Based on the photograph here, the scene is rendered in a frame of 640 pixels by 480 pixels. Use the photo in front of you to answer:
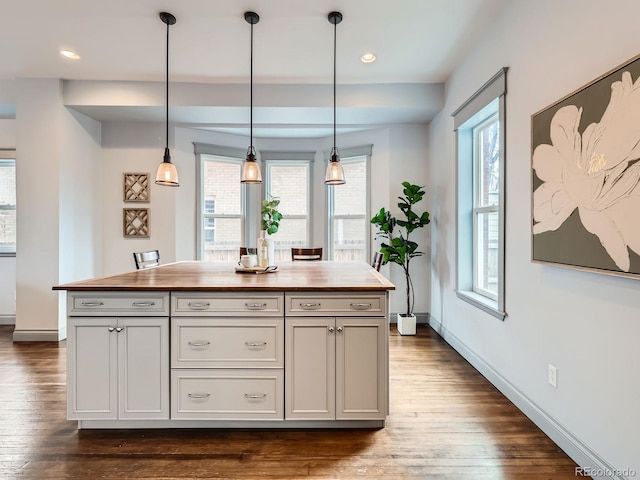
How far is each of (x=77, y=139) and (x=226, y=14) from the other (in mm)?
2643

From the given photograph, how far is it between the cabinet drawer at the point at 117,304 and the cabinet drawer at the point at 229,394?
17.1 inches

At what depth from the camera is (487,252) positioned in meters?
3.12

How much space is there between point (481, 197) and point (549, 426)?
201cm

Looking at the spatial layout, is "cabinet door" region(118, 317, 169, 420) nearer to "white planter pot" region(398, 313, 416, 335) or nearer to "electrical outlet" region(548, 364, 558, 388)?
"electrical outlet" region(548, 364, 558, 388)

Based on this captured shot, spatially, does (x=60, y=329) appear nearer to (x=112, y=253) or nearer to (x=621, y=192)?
(x=112, y=253)

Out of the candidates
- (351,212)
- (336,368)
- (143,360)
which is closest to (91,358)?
(143,360)

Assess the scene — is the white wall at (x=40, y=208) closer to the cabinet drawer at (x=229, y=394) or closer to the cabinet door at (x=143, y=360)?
A: the cabinet door at (x=143, y=360)

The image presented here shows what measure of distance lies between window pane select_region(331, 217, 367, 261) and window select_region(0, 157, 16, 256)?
4.32 meters

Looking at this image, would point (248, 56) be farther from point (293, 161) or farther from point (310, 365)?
point (310, 365)

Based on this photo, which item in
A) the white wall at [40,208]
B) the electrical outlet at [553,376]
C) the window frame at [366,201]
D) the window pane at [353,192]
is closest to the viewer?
the electrical outlet at [553,376]

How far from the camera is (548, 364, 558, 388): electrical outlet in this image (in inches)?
75.8

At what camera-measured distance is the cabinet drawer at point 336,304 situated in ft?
6.54

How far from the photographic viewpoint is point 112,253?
443 cm

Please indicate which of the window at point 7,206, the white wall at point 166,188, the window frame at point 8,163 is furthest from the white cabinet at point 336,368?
the window at point 7,206
